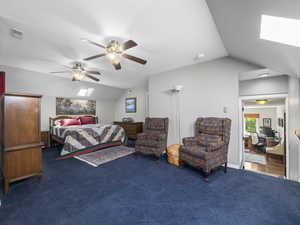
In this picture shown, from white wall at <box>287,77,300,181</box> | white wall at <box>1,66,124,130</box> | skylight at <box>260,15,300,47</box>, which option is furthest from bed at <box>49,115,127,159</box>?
white wall at <box>287,77,300,181</box>

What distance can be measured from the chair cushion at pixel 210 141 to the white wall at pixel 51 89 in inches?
193

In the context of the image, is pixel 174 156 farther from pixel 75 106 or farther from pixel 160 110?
pixel 75 106

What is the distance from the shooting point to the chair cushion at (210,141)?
8.51 ft

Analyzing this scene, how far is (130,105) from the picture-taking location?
687 centimetres

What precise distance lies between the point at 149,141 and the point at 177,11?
114 inches

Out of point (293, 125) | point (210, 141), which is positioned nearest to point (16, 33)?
point (210, 141)

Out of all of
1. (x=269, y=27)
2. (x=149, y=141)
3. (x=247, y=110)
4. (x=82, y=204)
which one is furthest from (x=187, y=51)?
(x=247, y=110)

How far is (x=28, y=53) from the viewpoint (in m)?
2.88

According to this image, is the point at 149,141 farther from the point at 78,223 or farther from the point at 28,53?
the point at 28,53

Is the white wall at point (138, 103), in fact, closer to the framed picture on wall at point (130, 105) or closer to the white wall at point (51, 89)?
the framed picture on wall at point (130, 105)

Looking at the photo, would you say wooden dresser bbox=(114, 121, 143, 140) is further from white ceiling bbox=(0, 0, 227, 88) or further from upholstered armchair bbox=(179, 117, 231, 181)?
white ceiling bbox=(0, 0, 227, 88)

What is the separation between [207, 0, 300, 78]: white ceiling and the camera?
3.87 ft

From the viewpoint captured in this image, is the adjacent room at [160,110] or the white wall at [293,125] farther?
the white wall at [293,125]

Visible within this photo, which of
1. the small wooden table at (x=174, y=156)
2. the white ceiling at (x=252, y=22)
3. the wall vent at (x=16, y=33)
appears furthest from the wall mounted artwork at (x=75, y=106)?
the white ceiling at (x=252, y=22)
